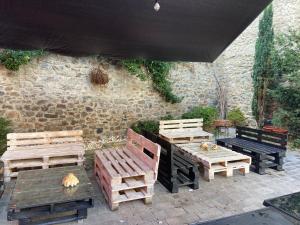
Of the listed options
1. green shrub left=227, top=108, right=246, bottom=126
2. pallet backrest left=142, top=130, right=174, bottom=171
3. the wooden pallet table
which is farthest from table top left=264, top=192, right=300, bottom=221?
green shrub left=227, top=108, right=246, bottom=126

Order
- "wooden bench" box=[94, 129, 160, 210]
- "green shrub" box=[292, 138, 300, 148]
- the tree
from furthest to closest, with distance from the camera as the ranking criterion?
the tree < "green shrub" box=[292, 138, 300, 148] < "wooden bench" box=[94, 129, 160, 210]

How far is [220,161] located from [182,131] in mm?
2256

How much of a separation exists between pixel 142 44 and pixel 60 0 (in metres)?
1.83

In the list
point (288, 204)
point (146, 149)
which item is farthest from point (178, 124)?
point (288, 204)

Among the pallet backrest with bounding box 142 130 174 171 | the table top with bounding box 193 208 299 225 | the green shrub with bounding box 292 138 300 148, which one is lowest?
the green shrub with bounding box 292 138 300 148

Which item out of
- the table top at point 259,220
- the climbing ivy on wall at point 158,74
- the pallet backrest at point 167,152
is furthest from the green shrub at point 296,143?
the table top at point 259,220

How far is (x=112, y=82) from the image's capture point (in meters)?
7.11

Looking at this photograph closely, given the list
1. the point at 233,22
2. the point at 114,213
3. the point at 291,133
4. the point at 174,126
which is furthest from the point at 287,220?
the point at 291,133

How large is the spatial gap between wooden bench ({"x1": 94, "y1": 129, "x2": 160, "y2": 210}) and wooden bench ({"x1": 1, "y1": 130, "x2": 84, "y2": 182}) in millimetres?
695

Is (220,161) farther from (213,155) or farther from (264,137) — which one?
(264,137)

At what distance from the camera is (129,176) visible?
10.7 feet

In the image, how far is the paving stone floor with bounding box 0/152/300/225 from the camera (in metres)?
2.98

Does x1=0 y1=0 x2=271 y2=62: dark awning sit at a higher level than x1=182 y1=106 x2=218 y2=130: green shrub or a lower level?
higher

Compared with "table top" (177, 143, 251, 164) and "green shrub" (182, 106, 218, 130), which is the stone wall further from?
"table top" (177, 143, 251, 164)
